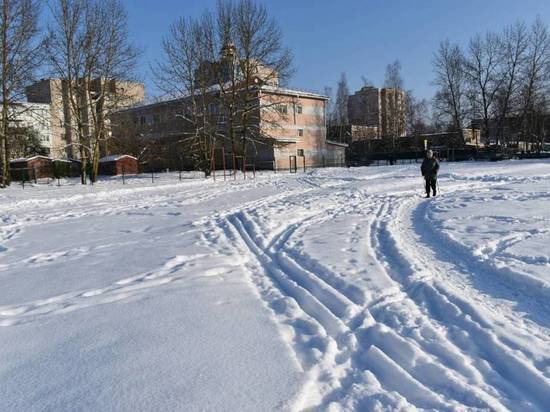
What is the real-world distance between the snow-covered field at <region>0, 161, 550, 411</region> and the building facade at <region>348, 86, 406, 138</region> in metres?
58.0

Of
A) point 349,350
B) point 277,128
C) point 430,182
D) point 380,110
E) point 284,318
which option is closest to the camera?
point 349,350

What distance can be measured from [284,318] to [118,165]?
40155 mm

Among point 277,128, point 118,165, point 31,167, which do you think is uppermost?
point 277,128

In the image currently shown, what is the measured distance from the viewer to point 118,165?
42188mm

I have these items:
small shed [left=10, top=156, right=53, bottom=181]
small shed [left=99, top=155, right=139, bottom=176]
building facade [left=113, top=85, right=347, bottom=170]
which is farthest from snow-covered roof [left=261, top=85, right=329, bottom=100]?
small shed [left=10, top=156, right=53, bottom=181]

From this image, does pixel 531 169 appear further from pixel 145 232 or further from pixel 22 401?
pixel 22 401

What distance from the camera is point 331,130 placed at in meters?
77.6

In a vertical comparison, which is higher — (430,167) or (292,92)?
(292,92)

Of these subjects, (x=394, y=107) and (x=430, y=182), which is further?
(x=394, y=107)

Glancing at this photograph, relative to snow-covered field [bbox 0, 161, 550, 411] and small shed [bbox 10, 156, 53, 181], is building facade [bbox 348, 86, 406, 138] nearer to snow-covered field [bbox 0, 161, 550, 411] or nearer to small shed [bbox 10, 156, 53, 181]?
small shed [bbox 10, 156, 53, 181]

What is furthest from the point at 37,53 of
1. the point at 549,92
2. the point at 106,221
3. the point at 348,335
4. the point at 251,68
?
the point at 549,92

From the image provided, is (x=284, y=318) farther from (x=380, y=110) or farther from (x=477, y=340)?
(x=380, y=110)

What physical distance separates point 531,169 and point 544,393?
1182 inches

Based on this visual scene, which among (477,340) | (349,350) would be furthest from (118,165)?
(477,340)
